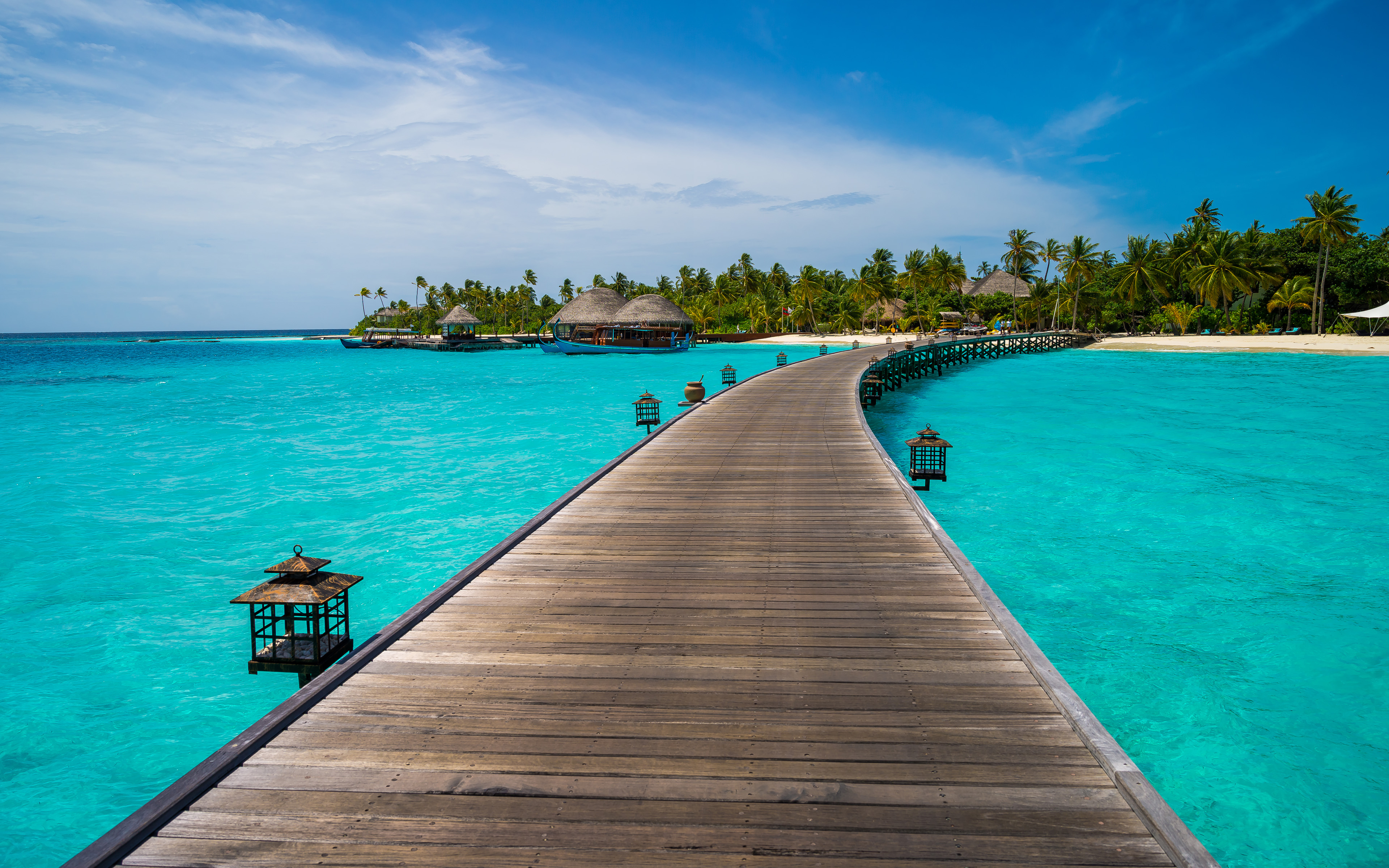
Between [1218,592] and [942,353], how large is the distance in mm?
45005

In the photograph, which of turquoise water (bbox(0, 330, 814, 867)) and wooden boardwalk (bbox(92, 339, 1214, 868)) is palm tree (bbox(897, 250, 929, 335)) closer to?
turquoise water (bbox(0, 330, 814, 867))

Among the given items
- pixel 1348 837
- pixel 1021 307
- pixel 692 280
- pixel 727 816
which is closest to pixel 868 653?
pixel 727 816

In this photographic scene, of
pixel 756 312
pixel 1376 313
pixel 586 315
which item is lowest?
pixel 1376 313

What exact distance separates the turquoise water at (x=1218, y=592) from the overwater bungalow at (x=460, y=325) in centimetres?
9295

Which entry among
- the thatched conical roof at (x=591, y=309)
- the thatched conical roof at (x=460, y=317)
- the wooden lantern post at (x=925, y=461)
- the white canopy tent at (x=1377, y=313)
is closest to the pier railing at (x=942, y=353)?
the wooden lantern post at (x=925, y=461)

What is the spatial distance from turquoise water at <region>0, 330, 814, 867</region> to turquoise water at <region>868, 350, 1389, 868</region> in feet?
35.6

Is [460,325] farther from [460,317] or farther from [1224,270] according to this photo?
[1224,270]

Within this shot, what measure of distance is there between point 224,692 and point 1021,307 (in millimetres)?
99434

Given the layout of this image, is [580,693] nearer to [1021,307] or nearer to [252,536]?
[252,536]

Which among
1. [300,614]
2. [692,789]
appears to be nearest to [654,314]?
[300,614]

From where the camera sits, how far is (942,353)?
2142 inches

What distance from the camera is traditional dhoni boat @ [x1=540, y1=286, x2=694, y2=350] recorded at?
82250 mm

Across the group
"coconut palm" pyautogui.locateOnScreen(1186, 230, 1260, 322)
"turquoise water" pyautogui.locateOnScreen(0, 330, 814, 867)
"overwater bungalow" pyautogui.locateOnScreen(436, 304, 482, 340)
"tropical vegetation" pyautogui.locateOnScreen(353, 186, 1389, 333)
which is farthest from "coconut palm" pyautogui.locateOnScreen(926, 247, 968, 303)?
"overwater bungalow" pyautogui.locateOnScreen(436, 304, 482, 340)

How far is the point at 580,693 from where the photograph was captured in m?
4.80
